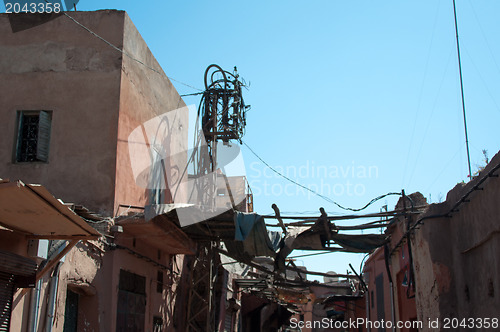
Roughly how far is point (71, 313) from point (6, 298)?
2.66 metres

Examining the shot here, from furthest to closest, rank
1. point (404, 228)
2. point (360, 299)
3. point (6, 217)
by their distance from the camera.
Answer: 1. point (360, 299)
2. point (404, 228)
3. point (6, 217)

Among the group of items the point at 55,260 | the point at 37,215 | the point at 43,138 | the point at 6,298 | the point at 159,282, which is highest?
the point at 43,138

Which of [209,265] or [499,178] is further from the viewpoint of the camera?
[209,265]

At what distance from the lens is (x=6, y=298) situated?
24.0 ft

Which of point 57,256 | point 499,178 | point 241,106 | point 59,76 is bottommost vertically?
point 57,256

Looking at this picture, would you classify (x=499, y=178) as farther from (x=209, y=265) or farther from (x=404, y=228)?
(x=209, y=265)

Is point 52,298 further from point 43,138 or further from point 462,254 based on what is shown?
point 462,254

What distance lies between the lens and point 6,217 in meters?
6.88

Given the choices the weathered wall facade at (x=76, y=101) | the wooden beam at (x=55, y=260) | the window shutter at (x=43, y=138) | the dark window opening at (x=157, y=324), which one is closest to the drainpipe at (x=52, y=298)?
the wooden beam at (x=55, y=260)

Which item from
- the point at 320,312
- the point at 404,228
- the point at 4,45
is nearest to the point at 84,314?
the point at 4,45

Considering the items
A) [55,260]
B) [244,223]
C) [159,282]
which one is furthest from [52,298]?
[159,282]

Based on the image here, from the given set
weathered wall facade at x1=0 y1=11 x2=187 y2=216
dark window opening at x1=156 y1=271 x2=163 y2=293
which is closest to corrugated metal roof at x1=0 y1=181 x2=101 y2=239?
weathered wall facade at x1=0 y1=11 x2=187 y2=216

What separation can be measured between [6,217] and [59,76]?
5432 mm

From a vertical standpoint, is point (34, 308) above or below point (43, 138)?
below
